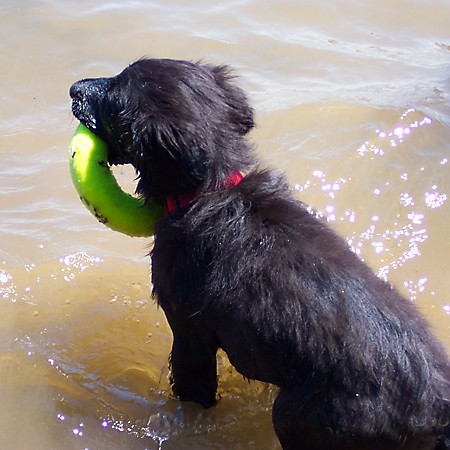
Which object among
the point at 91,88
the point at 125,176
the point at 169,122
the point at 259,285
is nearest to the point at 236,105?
the point at 169,122

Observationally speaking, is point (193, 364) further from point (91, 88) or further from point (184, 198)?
point (91, 88)

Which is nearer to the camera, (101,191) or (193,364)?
(101,191)

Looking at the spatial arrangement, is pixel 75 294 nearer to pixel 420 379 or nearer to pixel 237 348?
pixel 237 348

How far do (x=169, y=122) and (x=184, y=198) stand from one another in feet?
1.41

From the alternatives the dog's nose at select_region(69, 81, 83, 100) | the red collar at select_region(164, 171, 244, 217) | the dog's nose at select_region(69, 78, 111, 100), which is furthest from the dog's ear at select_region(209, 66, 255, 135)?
the dog's nose at select_region(69, 81, 83, 100)

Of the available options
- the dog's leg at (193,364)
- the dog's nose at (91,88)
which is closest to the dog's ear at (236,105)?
the dog's nose at (91,88)

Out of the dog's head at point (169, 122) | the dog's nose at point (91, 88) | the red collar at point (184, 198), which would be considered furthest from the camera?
the dog's nose at point (91, 88)

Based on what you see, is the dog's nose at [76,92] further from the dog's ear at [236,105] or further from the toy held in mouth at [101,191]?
the dog's ear at [236,105]

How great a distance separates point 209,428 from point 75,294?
1.41m

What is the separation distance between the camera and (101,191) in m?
4.26

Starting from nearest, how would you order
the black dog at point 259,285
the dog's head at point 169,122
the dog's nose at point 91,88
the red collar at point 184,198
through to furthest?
the black dog at point 259,285 < the dog's head at point 169,122 < the red collar at point 184,198 < the dog's nose at point 91,88

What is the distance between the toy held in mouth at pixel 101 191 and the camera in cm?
425

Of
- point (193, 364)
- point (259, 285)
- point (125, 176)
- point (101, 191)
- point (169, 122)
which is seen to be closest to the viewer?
point (259, 285)

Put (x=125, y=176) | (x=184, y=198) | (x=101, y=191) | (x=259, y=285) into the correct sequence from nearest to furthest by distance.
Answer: (x=259, y=285)
(x=184, y=198)
(x=101, y=191)
(x=125, y=176)
